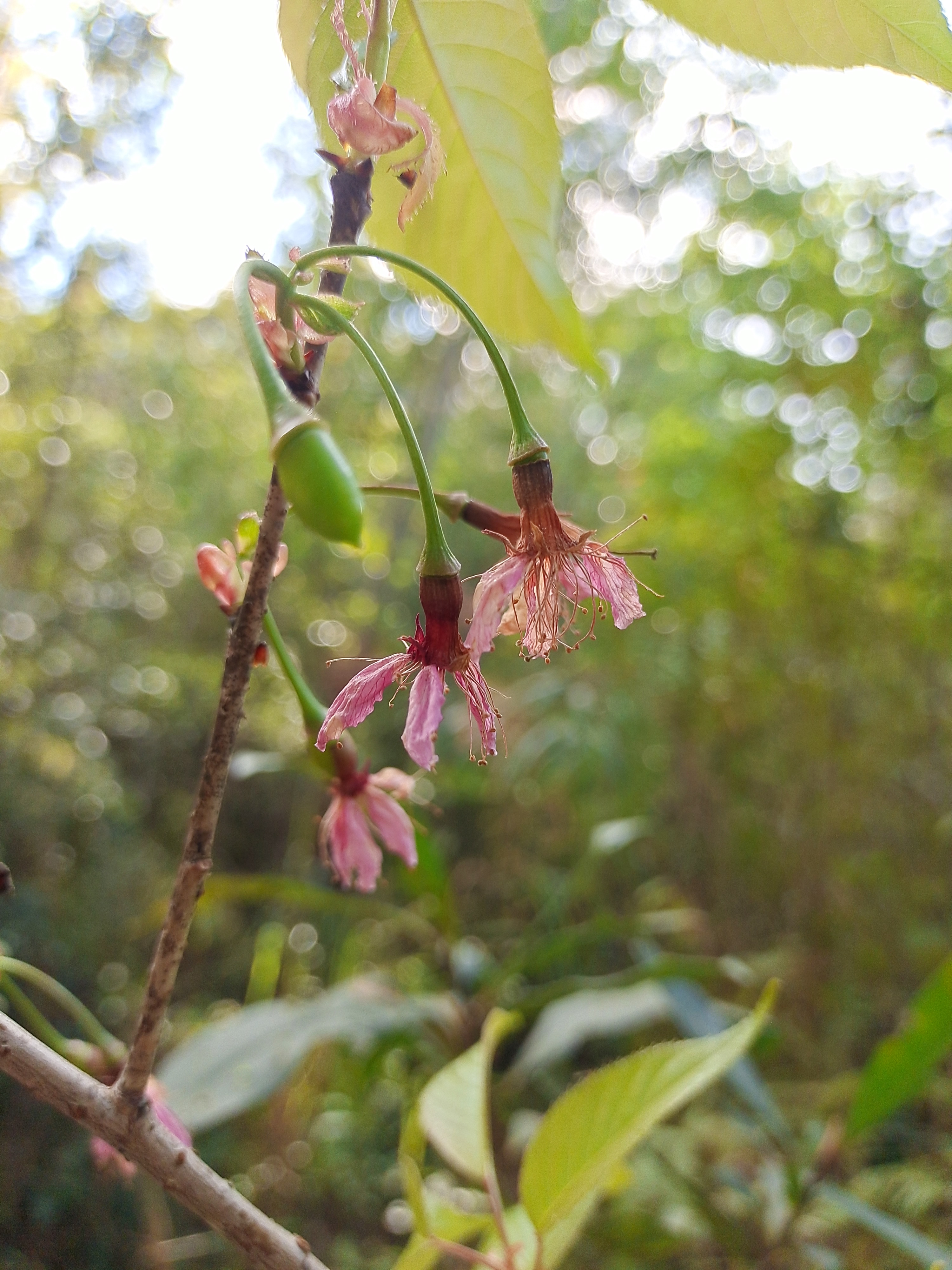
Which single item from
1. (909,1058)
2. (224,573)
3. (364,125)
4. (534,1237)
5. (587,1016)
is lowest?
(587,1016)

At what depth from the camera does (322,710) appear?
26 centimetres

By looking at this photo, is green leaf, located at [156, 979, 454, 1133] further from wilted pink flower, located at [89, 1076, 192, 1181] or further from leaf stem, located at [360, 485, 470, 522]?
leaf stem, located at [360, 485, 470, 522]

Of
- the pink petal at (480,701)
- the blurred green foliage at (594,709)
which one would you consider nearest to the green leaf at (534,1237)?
the pink petal at (480,701)

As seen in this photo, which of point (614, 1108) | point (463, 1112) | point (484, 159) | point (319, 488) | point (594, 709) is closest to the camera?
point (319, 488)

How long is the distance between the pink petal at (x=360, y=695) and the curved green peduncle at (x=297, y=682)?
1cm

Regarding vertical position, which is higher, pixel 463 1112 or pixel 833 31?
pixel 833 31

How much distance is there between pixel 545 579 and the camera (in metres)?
A: 0.26

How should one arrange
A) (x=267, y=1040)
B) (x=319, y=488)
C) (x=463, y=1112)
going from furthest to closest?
(x=267, y=1040) → (x=463, y=1112) → (x=319, y=488)

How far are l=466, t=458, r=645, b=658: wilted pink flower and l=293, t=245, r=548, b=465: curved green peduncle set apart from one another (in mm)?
22

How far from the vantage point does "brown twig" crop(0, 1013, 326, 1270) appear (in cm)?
21

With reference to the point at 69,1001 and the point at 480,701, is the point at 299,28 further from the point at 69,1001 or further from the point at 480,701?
the point at 69,1001

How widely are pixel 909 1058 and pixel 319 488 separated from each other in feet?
2.71

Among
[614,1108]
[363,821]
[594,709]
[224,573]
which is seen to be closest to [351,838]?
[363,821]

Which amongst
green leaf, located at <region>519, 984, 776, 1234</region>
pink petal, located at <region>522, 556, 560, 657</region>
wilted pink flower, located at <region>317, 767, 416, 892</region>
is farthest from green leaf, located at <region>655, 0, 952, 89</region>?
green leaf, located at <region>519, 984, 776, 1234</region>
